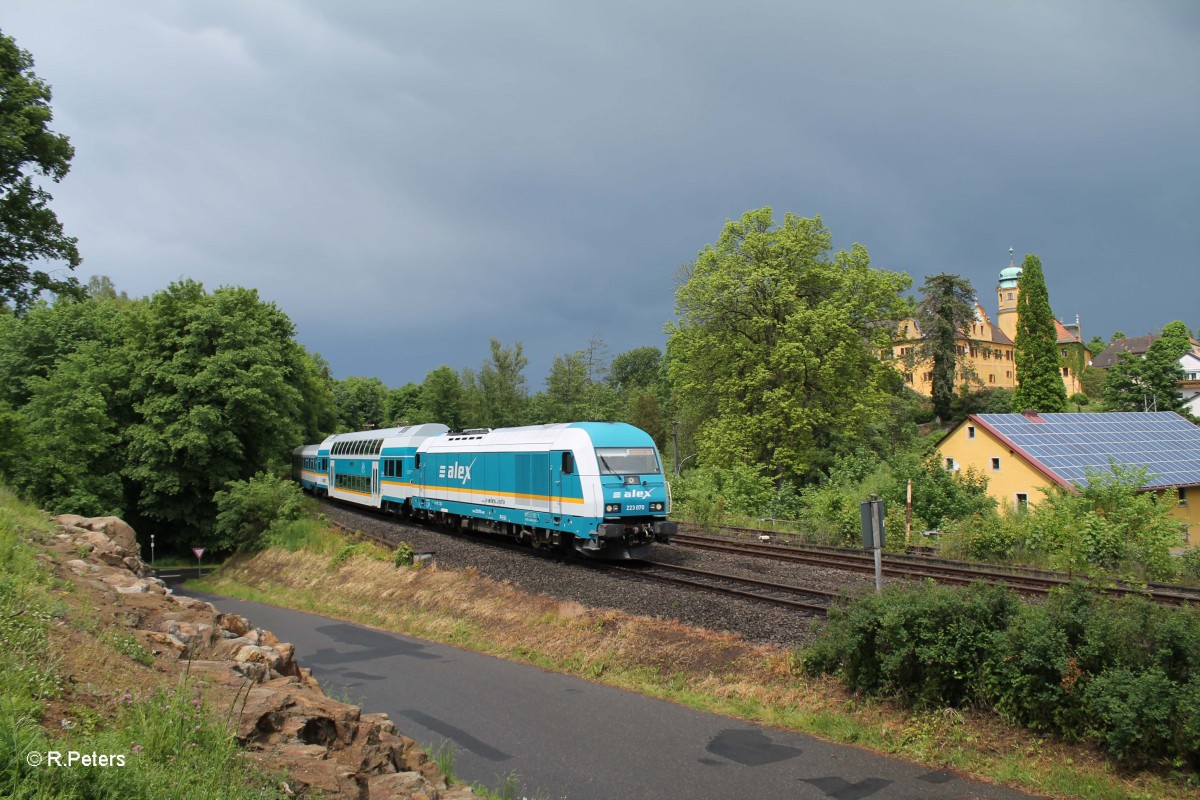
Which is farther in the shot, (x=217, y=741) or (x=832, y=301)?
(x=832, y=301)

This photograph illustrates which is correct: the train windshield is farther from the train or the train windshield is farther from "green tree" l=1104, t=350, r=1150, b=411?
"green tree" l=1104, t=350, r=1150, b=411

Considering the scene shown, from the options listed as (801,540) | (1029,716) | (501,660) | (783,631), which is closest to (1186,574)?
(801,540)

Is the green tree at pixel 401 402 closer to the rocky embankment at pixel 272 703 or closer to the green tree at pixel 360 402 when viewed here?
the green tree at pixel 360 402

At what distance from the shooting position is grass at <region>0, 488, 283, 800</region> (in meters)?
3.54

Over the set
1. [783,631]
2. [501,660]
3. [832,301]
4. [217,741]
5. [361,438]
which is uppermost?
[832,301]

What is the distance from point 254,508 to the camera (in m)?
32.9

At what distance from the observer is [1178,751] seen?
6.45 metres

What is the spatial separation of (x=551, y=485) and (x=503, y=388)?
200 ft

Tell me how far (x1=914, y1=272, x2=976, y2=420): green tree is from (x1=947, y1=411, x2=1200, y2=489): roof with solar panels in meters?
23.0

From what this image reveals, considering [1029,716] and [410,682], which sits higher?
[1029,716]

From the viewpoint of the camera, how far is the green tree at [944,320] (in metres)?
60.2

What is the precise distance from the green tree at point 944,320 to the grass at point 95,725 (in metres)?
62.2

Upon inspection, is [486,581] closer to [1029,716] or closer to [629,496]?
[629,496]

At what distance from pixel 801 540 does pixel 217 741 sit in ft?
68.1
